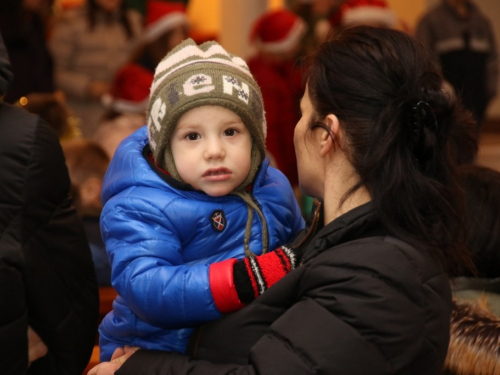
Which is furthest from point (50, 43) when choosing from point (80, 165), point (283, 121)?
point (80, 165)

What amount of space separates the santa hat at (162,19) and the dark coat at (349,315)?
441 cm

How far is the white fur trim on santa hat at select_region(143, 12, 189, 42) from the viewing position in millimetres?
6094

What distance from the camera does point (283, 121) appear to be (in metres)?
6.19

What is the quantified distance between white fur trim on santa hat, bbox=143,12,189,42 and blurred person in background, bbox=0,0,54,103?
2.49ft

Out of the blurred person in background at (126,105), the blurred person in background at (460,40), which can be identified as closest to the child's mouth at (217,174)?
the blurred person in background at (126,105)

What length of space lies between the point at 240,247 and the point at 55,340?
2.19 ft

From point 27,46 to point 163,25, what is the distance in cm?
102

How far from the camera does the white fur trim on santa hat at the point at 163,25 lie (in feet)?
20.0

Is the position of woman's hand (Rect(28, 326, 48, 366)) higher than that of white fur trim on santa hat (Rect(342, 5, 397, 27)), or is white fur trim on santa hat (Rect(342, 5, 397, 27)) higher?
white fur trim on santa hat (Rect(342, 5, 397, 27))

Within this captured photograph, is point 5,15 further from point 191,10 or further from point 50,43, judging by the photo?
point 191,10

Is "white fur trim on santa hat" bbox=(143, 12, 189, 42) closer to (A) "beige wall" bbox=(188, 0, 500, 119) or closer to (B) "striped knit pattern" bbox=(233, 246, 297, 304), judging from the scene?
(A) "beige wall" bbox=(188, 0, 500, 119)

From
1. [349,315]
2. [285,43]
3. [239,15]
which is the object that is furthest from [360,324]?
[239,15]

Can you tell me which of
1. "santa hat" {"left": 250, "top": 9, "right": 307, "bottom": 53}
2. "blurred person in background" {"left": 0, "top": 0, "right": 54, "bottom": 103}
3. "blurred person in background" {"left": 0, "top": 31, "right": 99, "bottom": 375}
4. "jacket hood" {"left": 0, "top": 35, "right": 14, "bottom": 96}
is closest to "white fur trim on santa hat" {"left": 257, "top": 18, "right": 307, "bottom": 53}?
"santa hat" {"left": 250, "top": 9, "right": 307, "bottom": 53}

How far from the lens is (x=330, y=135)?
1983 millimetres
